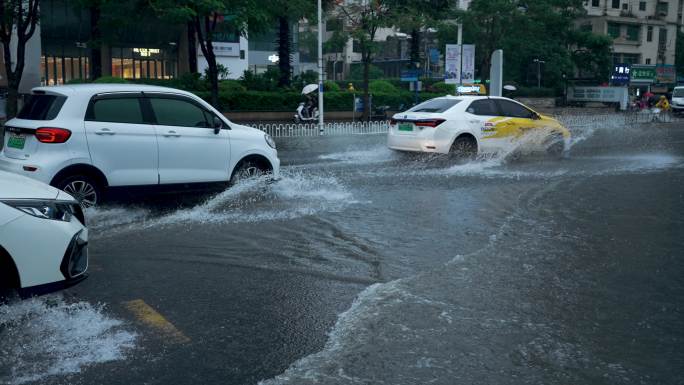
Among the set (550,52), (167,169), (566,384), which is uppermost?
(550,52)

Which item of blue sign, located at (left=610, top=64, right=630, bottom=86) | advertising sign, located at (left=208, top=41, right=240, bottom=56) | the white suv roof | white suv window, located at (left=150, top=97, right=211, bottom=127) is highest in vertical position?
advertising sign, located at (left=208, top=41, right=240, bottom=56)

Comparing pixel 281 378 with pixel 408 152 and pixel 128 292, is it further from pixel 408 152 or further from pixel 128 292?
pixel 408 152

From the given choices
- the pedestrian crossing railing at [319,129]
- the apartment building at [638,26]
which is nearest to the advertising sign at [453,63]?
the pedestrian crossing railing at [319,129]

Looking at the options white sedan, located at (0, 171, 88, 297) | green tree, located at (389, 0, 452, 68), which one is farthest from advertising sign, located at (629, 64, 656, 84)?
white sedan, located at (0, 171, 88, 297)

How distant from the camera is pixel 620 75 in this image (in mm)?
53375

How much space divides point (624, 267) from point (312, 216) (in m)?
3.93

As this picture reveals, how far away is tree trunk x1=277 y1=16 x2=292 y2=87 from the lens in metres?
30.3

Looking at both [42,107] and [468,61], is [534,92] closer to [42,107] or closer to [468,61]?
[468,61]

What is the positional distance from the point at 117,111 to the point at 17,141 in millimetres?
1209

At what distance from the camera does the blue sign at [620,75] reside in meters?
53.1

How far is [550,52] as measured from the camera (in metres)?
54.8

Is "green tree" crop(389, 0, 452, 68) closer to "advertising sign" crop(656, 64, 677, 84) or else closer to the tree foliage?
the tree foliage

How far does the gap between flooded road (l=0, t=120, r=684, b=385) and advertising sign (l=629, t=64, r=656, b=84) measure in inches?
2214

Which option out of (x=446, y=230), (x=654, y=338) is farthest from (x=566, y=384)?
(x=446, y=230)
